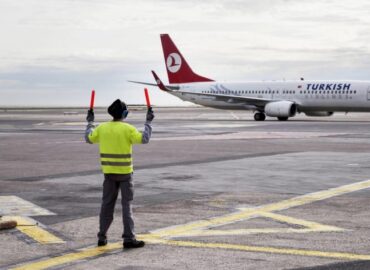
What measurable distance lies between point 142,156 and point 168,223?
11991 mm

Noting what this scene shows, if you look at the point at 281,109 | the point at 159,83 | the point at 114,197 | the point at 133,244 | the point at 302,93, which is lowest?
the point at 133,244

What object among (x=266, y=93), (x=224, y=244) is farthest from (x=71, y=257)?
(x=266, y=93)

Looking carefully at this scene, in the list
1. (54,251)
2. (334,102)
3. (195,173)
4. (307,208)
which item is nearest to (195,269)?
(54,251)

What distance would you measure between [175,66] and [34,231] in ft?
189

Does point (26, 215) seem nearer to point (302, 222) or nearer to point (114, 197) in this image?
point (114, 197)

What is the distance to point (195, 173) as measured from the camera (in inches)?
629

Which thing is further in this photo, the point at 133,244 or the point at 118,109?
the point at 118,109

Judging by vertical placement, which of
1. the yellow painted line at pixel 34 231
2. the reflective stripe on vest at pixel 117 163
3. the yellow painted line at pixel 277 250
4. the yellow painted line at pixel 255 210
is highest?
the reflective stripe on vest at pixel 117 163

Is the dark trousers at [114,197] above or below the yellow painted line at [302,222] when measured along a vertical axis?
above

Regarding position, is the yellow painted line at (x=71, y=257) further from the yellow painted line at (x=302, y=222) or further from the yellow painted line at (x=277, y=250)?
the yellow painted line at (x=302, y=222)

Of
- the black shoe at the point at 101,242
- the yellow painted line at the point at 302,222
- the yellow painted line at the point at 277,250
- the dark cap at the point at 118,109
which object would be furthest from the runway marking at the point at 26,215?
the yellow painted line at the point at 302,222

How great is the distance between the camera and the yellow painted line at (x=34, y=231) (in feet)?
26.4

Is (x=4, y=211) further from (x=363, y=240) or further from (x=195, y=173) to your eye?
(x=195, y=173)

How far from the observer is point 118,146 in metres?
8.10
